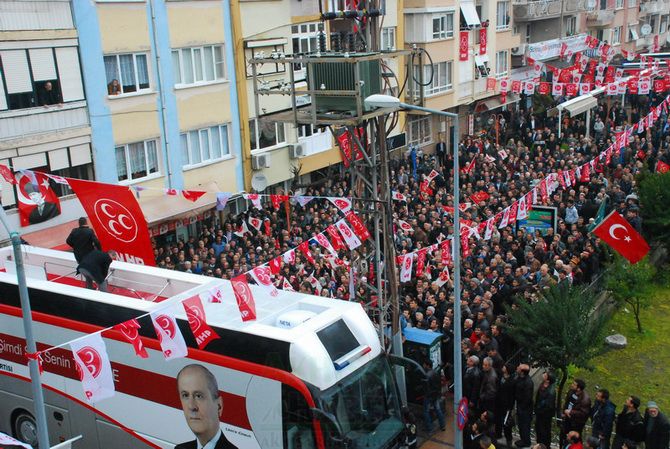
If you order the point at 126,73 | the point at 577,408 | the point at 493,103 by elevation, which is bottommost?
the point at 577,408

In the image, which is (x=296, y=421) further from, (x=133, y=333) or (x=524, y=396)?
(x=524, y=396)

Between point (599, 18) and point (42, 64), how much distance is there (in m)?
48.1

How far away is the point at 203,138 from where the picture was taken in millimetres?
26266

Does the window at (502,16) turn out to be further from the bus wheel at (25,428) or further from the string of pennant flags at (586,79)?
the bus wheel at (25,428)

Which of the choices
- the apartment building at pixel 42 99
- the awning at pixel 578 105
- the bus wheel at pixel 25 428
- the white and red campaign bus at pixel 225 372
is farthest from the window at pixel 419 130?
the bus wheel at pixel 25 428

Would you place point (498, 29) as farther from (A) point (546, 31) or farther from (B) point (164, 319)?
(B) point (164, 319)

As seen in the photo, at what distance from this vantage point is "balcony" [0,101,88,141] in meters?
20.1

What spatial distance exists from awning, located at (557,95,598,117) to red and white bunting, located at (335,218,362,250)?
2448 centimetres

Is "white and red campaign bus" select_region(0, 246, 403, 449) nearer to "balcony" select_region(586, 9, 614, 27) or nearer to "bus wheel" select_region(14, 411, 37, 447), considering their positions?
"bus wheel" select_region(14, 411, 37, 447)

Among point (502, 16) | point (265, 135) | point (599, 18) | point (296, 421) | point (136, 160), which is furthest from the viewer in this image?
point (599, 18)

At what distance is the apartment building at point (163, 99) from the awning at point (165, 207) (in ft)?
0.10

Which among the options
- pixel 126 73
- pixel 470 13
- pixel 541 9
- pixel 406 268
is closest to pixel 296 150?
pixel 126 73

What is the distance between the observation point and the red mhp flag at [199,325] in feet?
35.9

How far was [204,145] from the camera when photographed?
26.3 metres
